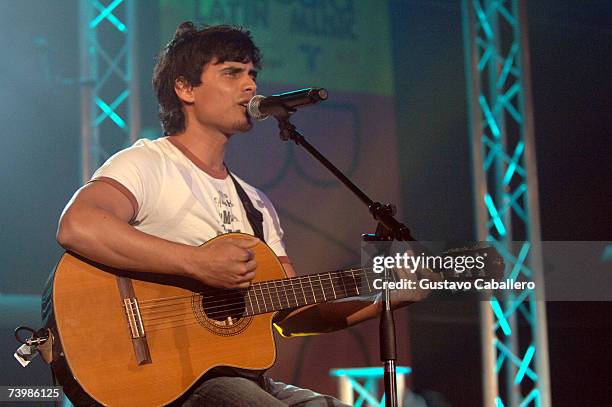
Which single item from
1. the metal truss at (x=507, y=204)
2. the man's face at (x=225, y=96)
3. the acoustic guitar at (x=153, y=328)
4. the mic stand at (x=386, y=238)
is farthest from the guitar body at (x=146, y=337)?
the metal truss at (x=507, y=204)

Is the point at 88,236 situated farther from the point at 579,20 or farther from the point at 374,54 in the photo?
the point at 579,20

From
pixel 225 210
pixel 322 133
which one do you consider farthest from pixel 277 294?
pixel 322 133

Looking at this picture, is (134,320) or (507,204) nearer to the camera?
(134,320)

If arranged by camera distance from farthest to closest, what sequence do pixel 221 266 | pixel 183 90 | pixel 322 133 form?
pixel 322 133, pixel 183 90, pixel 221 266

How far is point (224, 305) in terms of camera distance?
2.72 metres

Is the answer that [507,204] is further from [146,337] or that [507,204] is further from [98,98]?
[146,337]

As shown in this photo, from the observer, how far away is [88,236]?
8.32 feet

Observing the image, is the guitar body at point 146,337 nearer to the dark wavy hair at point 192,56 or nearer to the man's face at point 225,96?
the man's face at point 225,96

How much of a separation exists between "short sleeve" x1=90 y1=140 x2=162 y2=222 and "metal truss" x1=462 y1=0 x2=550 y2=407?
305cm

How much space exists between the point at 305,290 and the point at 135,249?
0.65m

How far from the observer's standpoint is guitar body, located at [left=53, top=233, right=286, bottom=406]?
2469 mm

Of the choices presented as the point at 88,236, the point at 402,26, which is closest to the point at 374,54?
the point at 402,26

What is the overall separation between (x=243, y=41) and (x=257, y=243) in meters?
0.95

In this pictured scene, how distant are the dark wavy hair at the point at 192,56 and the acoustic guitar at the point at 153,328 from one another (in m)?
0.81
